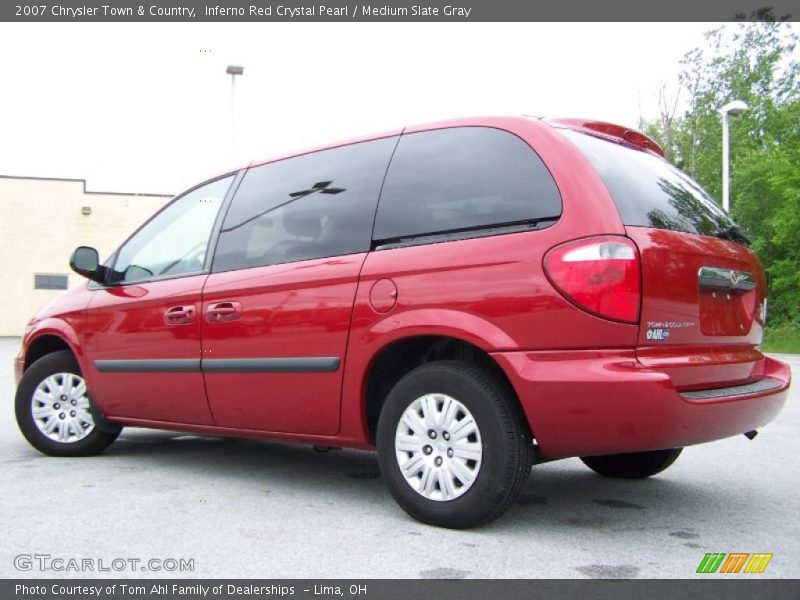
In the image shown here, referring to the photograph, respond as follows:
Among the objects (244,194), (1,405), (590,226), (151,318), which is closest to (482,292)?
(590,226)

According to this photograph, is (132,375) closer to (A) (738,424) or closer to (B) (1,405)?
(A) (738,424)

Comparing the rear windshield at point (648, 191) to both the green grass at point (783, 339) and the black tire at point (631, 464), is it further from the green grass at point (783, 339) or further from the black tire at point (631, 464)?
the green grass at point (783, 339)

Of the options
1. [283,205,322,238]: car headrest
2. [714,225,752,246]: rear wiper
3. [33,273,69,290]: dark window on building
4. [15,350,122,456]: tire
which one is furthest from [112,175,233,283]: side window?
[33,273,69,290]: dark window on building

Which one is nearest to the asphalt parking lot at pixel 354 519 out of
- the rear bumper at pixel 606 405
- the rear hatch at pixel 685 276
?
the rear bumper at pixel 606 405

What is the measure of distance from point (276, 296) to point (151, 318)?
Answer: 1.09 metres

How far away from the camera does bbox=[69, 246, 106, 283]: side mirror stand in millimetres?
5078

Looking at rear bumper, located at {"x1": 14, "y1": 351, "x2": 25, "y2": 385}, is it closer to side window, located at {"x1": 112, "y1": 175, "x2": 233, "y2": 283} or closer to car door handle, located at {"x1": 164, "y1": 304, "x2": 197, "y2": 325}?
side window, located at {"x1": 112, "y1": 175, "x2": 233, "y2": 283}

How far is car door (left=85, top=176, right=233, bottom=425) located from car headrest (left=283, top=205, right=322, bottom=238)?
625 millimetres

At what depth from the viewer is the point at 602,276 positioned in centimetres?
298

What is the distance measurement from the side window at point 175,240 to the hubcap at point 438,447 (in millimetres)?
1785

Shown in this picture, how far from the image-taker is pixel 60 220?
30781 millimetres

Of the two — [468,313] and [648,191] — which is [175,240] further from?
[648,191]

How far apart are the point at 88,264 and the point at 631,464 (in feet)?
11.9
